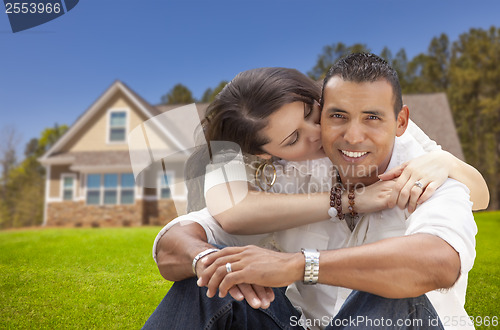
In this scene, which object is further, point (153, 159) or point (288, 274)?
point (153, 159)

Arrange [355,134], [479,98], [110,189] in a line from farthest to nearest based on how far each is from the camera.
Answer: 1. [479,98]
2. [110,189]
3. [355,134]

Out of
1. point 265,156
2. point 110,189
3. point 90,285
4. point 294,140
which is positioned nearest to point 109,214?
point 110,189

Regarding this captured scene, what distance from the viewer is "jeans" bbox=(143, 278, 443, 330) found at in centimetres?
168

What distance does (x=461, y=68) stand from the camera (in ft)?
65.4

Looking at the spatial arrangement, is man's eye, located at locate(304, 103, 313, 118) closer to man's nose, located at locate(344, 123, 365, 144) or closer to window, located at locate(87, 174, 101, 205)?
man's nose, located at locate(344, 123, 365, 144)

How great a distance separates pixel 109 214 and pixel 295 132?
1274cm

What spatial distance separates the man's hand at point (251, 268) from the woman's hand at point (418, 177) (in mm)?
533

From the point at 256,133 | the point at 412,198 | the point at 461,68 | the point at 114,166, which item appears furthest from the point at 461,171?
the point at 461,68

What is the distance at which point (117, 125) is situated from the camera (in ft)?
48.6

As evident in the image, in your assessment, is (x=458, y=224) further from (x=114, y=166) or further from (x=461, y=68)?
(x=461, y=68)

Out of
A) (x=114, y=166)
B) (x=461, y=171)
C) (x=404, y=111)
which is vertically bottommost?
(x=114, y=166)

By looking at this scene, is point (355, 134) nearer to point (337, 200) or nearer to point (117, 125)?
point (337, 200)

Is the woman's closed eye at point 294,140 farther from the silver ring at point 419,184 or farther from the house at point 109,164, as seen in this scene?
the house at point 109,164

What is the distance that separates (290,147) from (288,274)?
0.84 meters
